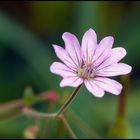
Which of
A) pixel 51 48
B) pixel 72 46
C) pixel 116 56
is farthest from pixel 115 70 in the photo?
pixel 51 48

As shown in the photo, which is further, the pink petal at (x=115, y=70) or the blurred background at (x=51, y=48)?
the blurred background at (x=51, y=48)

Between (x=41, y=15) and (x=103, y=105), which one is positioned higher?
(x=41, y=15)

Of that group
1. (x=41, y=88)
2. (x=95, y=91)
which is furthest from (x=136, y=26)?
(x=95, y=91)

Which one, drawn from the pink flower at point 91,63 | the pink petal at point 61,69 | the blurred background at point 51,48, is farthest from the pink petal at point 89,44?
the blurred background at point 51,48

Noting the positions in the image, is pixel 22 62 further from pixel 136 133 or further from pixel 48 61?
pixel 136 133

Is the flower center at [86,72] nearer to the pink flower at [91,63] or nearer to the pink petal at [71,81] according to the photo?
the pink flower at [91,63]
